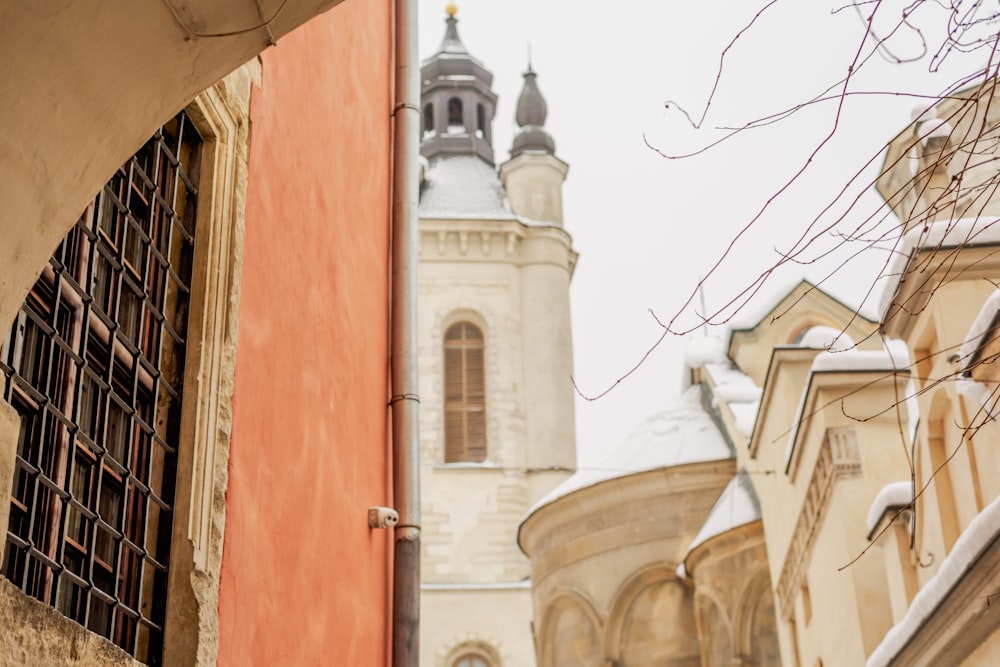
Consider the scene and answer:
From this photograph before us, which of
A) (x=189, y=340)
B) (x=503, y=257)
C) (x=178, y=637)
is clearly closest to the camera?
(x=178, y=637)

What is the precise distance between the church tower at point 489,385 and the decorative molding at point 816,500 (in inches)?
835

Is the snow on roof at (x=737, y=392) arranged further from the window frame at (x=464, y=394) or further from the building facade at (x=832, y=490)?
the window frame at (x=464, y=394)

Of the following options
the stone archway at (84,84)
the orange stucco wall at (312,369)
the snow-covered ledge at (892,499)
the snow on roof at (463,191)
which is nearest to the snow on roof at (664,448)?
the snow-covered ledge at (892,499)

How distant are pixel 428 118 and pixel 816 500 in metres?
35.9

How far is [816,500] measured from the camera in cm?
1316

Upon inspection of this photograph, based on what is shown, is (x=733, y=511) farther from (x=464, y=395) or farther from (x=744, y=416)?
(x=464, y=395)

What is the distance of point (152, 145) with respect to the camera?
15.7ft

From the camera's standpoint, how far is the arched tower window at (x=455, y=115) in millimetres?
47688

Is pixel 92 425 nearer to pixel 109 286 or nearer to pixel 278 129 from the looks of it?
pixel 109 286

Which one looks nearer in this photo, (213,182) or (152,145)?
(152,145)

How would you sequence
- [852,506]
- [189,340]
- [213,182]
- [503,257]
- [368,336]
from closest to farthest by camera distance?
[189,340] → [213,182] → [368,336] → [852,506] → [503,257]

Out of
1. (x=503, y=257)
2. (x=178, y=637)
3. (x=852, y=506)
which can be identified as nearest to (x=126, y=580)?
(x=178, y=637)

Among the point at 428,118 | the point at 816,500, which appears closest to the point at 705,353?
the point at 816,500

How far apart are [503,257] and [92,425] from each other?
3790 centimetres
